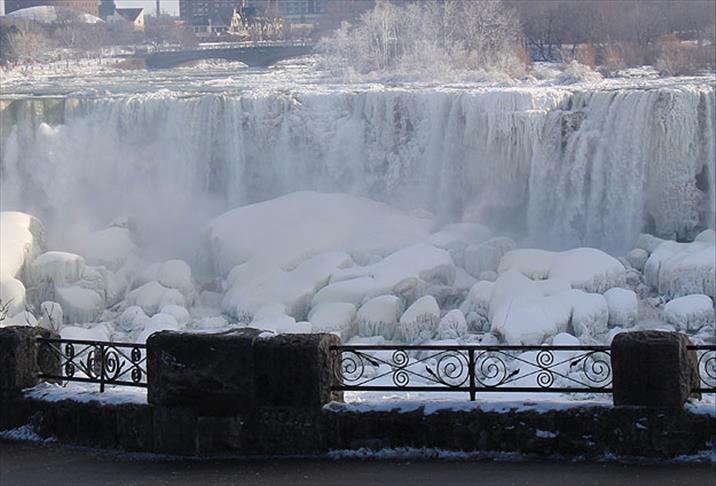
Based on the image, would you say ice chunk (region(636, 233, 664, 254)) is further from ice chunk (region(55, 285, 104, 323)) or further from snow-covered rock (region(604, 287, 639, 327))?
ice chunk (region(55, 285, 104, 323))

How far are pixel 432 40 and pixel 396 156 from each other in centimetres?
2424

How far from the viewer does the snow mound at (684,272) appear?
67.0 feet

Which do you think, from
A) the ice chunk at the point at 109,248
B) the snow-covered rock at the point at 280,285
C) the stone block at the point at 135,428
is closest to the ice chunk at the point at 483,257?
the snow-covered rock at the point at 280,285

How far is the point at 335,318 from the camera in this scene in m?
19.7

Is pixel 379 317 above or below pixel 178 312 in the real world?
above

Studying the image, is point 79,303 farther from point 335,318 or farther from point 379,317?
point 379,317

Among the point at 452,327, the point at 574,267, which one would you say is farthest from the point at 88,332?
the point at 574,267

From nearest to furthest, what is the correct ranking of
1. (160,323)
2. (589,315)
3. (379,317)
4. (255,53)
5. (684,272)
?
1. (589,315)
2. (379,317)
3. (160,323)
4. (684,272)
5. (255,53)

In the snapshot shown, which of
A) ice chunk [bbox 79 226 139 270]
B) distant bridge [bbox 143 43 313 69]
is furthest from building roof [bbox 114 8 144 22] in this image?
ice chunk [bbox 79 226 139 270]

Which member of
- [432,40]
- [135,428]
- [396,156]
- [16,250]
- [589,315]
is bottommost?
[589,315]

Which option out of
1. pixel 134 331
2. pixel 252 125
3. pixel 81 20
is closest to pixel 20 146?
pixel 252 125

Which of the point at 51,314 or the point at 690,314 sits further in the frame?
the point at 51,314

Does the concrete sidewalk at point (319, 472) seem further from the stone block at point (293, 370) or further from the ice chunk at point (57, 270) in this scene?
the ice chunk at point (57, 270)

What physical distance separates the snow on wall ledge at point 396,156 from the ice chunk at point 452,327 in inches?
230
